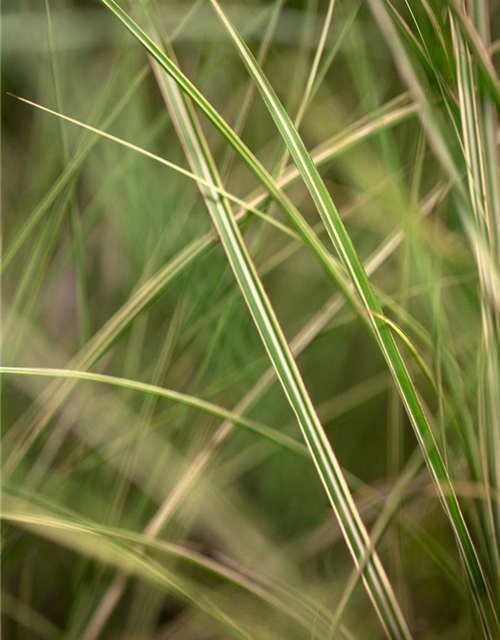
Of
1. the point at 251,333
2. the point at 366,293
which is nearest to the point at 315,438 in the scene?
the point at 366,293

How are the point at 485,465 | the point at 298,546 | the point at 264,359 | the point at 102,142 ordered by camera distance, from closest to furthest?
the point at 485,465 → the point at 264,359 → the point at 298,546 → the point at 102,142

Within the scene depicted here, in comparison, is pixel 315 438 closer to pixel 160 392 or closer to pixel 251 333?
pixel 160 392

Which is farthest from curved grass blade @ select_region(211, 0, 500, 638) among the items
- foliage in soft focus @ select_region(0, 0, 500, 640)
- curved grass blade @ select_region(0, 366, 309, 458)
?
curved grass blade @ select_region(0, 366, 309, 458)

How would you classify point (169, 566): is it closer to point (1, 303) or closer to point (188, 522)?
point (188, 522)

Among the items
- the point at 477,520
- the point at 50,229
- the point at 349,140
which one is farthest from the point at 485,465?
the point at 50,229

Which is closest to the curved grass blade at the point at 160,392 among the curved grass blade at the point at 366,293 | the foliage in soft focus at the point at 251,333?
the foliage in soft focus at the point at 251,333

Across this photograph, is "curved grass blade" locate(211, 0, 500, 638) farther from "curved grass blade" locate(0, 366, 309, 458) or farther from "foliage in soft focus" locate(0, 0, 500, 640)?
"curved grass blade" locate(0, 366, 309, 458)

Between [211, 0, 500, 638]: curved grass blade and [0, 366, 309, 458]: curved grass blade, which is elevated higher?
[211, 0, 500, 638]: curved grass blade
